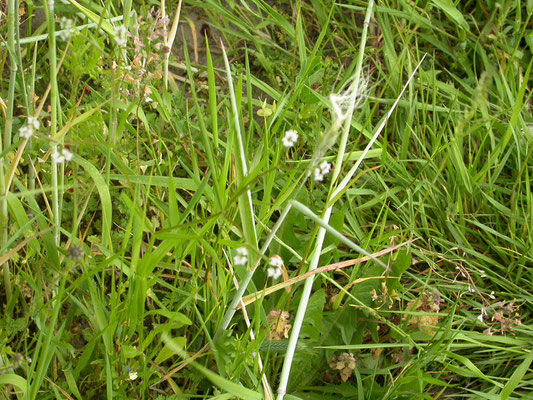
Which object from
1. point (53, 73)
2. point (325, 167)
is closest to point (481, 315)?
point (325, 167)

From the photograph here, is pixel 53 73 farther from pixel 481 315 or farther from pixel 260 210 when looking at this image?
pixel 481 315

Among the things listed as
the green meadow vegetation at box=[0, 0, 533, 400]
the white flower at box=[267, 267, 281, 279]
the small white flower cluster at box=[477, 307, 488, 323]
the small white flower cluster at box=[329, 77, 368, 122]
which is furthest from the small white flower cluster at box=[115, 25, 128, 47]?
the small white flower cluster at box=[477, 307, 488, 323]

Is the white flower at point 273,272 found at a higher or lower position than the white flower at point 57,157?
lower

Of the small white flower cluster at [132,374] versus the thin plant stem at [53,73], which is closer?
the thin plant stem at [53,73]

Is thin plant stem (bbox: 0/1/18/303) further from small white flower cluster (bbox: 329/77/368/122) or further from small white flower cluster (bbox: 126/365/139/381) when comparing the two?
small white flower cluster (bbox: 329/77/368/122)

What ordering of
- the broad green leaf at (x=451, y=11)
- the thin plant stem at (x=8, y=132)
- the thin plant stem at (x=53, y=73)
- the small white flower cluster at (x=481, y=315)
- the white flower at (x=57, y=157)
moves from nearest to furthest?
1. the white flower at (x=57, y=157)
2. the thin plant stem at (x=53, y=73)
3. the thin plant stem at (x=8, y=132)
4. the small white flower cluster at (x=481, y=315)
5. the broad green leaf at (x=451, y=11)

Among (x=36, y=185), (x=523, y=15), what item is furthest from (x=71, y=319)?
(x=523, y=15)

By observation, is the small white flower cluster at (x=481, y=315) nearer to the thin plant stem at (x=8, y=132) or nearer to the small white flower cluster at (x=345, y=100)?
the small white flower cluster at (x=345, y=100)

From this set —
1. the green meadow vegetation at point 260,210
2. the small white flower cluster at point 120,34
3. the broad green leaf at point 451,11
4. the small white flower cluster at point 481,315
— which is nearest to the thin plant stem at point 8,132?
the green meadow vegetation at point 260,210
